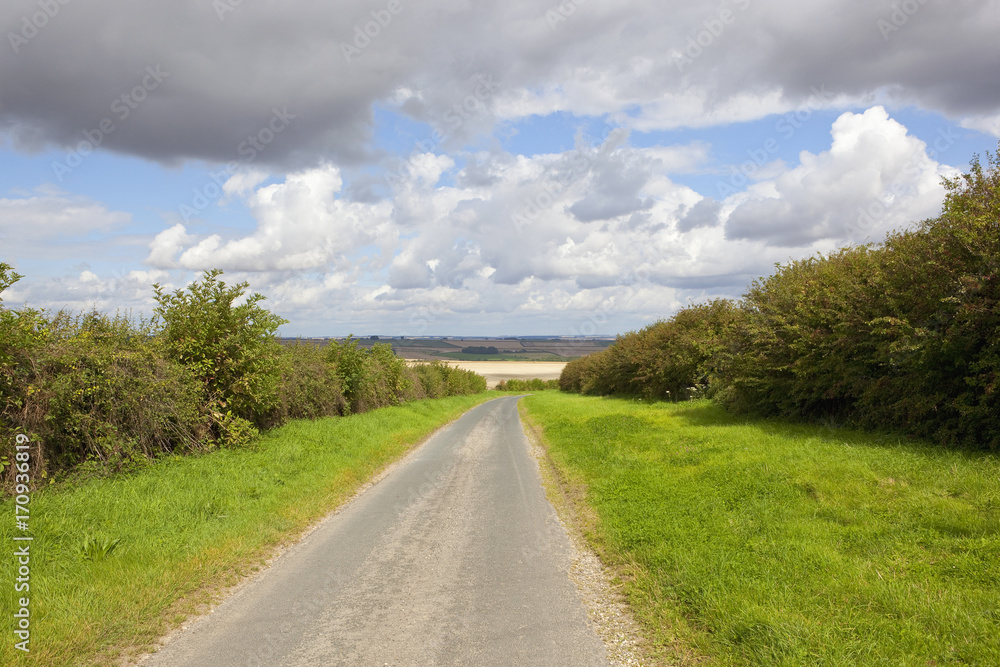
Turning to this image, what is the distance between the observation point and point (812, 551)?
562cm

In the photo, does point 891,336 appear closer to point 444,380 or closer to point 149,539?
point 149,539

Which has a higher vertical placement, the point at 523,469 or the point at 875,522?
the point at 875,522

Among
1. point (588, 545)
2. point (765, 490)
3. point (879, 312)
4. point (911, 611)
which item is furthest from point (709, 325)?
point (911, 611)

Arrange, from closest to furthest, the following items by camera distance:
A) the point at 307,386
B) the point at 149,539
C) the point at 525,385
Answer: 1. the point at 149,539
2. the point at 307,386
3. the point at 525,385

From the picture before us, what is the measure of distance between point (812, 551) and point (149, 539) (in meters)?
7.71

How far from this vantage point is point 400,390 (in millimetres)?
33156

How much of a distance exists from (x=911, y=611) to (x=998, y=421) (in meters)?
6.35

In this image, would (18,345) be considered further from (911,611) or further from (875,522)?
(875,522)

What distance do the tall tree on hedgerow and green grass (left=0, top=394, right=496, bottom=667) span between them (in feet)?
6.17

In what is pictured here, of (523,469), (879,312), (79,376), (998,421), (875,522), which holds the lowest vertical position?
(523,469)

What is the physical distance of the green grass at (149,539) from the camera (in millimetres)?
4484

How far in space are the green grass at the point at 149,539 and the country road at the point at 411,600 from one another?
43cm

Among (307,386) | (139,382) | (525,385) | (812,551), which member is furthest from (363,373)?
(525,385)

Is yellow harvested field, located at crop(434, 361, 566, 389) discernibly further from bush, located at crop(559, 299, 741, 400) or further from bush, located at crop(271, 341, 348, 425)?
bush, located at crop(271, 341, 348, 425)
